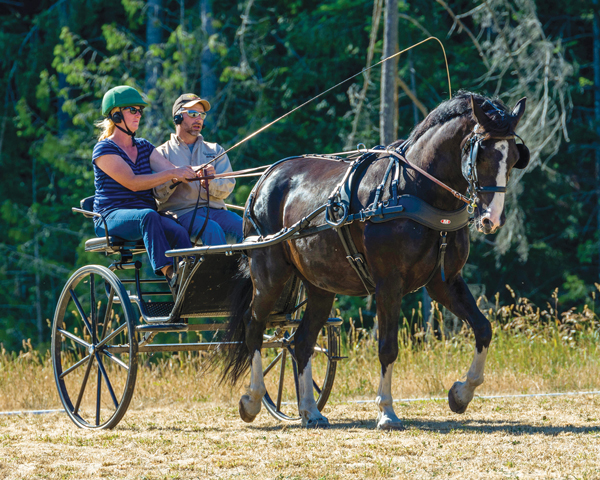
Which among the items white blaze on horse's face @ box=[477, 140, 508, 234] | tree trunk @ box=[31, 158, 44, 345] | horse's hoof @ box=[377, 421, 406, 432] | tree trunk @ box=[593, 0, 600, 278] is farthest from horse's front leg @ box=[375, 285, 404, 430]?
tree trunk @ box=[31, 158, 44, 345]

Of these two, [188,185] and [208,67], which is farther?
[208,67]

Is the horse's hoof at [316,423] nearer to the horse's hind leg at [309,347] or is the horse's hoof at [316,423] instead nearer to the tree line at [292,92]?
the horse's hind leg at [309,347]

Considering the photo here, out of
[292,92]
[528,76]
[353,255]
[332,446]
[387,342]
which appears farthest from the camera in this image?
[292,92]

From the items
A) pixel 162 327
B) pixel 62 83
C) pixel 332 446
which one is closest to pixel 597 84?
pixel 62 83

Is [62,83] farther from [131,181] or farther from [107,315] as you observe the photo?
[131,181]

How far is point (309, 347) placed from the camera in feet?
19.3

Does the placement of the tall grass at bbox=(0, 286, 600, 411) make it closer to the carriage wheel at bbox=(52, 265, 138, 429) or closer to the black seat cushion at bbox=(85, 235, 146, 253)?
the carriage wheel at bbox=(52, 265, 138, 429)

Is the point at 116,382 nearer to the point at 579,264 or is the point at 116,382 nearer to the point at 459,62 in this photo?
the point at 459,62

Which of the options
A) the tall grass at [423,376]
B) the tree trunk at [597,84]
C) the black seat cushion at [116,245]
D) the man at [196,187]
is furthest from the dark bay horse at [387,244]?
the tree trunk at [597,84]

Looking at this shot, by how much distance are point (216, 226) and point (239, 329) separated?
0.81m

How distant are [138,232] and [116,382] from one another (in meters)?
2.46

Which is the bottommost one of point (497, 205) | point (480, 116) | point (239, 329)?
point (239, 329)

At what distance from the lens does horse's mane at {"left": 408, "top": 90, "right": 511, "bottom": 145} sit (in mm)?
4625

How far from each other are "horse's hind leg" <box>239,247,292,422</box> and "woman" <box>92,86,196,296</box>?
575 millimetres
